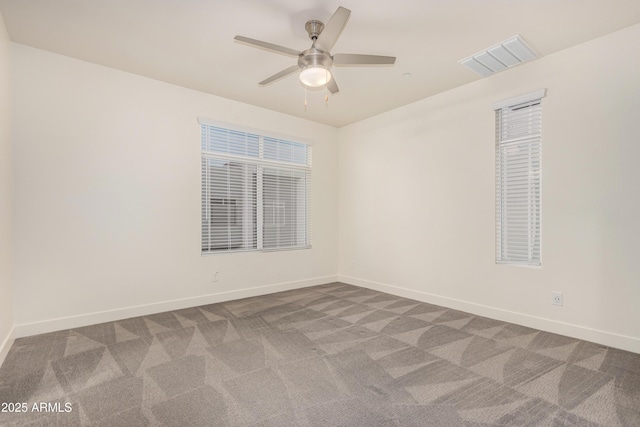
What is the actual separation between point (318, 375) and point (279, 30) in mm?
2862

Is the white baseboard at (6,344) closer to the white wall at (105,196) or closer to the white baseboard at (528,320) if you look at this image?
the white wall at (105,196)

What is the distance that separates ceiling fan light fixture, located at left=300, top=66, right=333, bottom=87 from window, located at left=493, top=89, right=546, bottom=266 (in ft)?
7.35

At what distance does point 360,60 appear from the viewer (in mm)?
2592

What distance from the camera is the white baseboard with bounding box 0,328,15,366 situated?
8.43 feet

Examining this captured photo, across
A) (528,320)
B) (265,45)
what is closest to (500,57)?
(265,45)

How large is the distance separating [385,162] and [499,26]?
2.46 m

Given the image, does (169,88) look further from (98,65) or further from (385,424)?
(385,424)

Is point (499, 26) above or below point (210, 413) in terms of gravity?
above

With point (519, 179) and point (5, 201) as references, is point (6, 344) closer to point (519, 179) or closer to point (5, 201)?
point (5, 201)

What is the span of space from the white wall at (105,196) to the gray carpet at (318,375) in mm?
416

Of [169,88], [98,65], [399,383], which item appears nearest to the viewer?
[399,383]

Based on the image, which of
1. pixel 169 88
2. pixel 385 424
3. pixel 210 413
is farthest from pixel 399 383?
pixel 169 88

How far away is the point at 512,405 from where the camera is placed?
6.54 feet

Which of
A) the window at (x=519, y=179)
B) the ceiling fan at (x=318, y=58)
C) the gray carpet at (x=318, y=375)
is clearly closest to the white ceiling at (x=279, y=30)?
the ceiling fan at (x=318, y=58)
